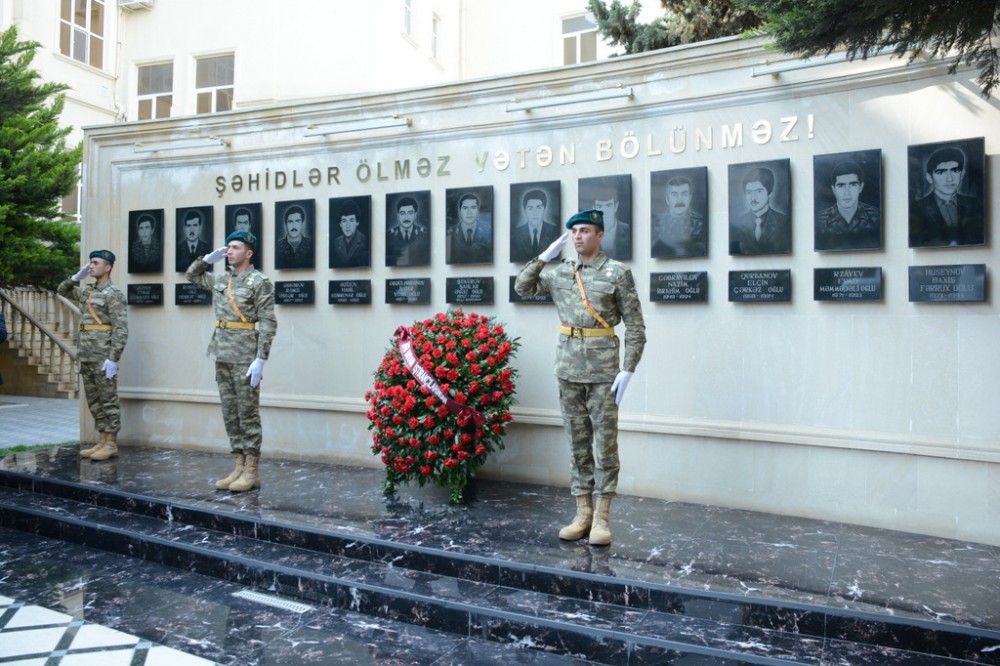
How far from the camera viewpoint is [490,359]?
5859 millimetres

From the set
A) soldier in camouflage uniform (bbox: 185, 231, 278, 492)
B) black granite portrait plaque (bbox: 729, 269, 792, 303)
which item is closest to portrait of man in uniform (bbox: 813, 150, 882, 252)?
black granite portrait plaque (bbox: 729, 269, 792, 303)

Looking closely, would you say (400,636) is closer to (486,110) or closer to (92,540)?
(92,540)

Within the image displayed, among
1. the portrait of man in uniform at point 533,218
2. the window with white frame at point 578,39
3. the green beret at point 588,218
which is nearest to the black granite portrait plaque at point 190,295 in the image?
the portrait of man in uniform at point 533,218

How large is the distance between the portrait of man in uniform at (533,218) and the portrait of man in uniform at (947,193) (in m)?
2.70

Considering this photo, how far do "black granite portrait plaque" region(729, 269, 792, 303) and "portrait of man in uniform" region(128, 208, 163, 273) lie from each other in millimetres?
6233

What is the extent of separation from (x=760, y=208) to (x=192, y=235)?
234 inches

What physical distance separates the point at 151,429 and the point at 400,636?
560 centimetres

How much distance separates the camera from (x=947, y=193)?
195 inches

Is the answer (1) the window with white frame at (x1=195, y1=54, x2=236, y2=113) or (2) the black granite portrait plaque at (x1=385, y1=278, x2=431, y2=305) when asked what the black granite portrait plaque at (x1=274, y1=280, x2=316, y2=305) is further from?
(1) the window with white frame at (x1=195, y1=54, x2=236, y2=113)

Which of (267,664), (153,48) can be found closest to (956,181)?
(267,664)

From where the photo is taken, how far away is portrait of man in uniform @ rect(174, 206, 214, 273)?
26.2 feet

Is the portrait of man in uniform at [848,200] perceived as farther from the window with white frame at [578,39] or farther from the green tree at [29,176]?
the green tree at [29,176]

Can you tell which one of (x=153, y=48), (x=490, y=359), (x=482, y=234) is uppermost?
(x=153, y=48)

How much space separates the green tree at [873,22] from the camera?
3523 mm
